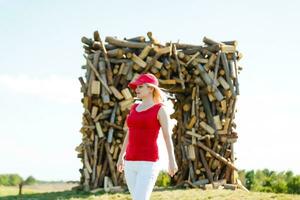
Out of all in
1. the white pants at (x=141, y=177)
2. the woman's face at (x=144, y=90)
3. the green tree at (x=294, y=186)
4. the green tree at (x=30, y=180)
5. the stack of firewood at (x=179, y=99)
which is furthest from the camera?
the green tree at (x=30, y=180)

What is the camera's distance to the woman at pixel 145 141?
5473 millimetres

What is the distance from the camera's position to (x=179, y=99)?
15.2 meters

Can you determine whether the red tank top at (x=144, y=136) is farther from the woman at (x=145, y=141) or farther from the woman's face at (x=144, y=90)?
the woman's face at (x=144, y=90)

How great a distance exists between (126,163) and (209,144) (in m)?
9.20

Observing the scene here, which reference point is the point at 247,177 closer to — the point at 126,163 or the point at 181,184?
the point at 181,184

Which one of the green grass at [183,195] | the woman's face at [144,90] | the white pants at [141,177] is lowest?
the green grass at [183,195]

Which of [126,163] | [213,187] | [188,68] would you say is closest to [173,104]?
[188,68]

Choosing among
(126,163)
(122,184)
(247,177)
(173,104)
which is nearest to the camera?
(126,163)

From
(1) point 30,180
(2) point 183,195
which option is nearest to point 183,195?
(2) point 183,195

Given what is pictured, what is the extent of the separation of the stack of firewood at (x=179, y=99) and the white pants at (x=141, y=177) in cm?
Answer: 843

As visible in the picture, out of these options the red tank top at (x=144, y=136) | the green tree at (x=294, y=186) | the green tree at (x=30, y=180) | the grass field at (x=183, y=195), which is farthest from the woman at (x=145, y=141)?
the green tree at (x=30, y=180)

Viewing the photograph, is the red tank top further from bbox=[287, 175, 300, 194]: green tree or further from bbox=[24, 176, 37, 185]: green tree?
bbox=[24, 176, 37, 185]: green tree

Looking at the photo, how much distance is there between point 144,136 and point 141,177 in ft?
1.30

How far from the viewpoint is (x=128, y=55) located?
1426 centimetres
